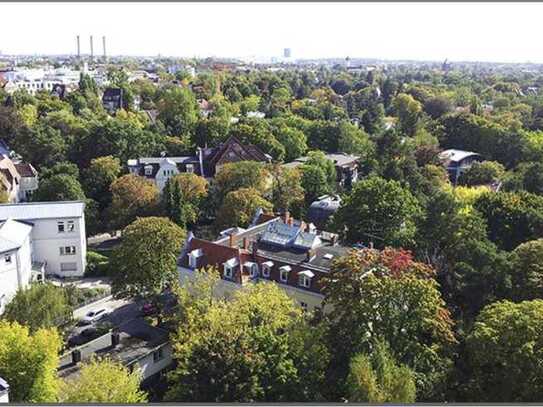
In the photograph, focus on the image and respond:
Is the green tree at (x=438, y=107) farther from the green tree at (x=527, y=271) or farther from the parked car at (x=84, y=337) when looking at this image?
the parked car at (x=84, y=337)

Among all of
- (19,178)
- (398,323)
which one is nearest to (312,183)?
(19,178)

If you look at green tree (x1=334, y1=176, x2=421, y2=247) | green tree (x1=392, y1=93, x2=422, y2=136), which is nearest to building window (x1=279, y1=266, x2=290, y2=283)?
green tree (x1=334, y1=176, x2=421, y2=247)

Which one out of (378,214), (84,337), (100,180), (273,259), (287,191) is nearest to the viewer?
(84,337)

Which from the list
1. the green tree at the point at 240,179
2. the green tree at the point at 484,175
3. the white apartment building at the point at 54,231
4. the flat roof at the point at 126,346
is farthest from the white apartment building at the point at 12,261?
the green tree at the point at 484,175

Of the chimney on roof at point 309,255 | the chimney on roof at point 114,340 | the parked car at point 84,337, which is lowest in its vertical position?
the parked car at point 84,337

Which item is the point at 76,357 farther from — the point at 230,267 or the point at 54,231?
the point at 54,231

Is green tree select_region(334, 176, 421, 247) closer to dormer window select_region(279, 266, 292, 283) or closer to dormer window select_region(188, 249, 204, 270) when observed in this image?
dormer window select_region(279, 266, 292, 283)

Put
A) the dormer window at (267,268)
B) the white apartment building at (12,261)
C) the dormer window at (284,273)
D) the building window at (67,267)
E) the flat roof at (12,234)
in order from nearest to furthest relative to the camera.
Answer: the dormer window at (284,273), the dormer window at (267,268), the white apartment building at (12,261), the flat roof at (12,234), the building window at (67,267)
